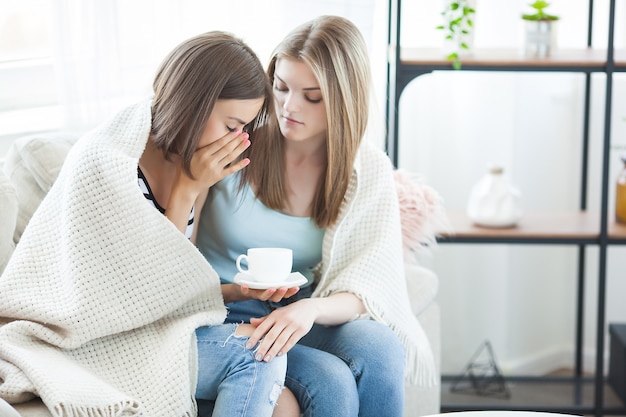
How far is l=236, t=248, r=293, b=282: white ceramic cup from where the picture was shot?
1764 mm

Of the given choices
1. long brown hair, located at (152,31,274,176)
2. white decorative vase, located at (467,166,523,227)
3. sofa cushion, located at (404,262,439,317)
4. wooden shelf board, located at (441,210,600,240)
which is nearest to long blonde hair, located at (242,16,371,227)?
long brown hair, located at (152,31,274,176)

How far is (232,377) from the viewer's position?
5.61 feet

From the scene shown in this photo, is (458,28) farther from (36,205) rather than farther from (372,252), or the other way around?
(36,205)

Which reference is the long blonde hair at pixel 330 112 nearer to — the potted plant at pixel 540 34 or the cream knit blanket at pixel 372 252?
the cream knit blanket at pixel 372 252

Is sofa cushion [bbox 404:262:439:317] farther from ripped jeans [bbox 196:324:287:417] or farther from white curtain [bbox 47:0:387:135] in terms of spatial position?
ripped jeans [bbox 196:324:287:417]

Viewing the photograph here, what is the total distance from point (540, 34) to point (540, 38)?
0.4 inches

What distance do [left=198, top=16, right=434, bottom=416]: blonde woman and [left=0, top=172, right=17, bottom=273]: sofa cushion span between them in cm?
40

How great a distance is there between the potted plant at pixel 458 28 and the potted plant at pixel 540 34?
0.16m

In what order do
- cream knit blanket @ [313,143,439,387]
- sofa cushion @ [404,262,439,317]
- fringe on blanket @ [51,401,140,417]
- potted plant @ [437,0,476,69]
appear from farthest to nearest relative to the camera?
potted plant @ [437,0,476,69] < sofa cushion @ [404,262,439,317] < cream knit blanket @ [313,143,439,387] < fringe on blanket @ [51,401,140,417]

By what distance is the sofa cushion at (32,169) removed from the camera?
209 centimetres

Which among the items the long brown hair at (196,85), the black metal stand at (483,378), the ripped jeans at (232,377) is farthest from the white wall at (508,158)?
the ripped jeans at (232,377)

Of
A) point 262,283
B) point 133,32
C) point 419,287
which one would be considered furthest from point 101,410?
point 133,32

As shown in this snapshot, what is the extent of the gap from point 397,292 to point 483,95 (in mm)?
1126

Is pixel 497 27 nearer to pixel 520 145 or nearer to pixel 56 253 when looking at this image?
pixel 520 145
